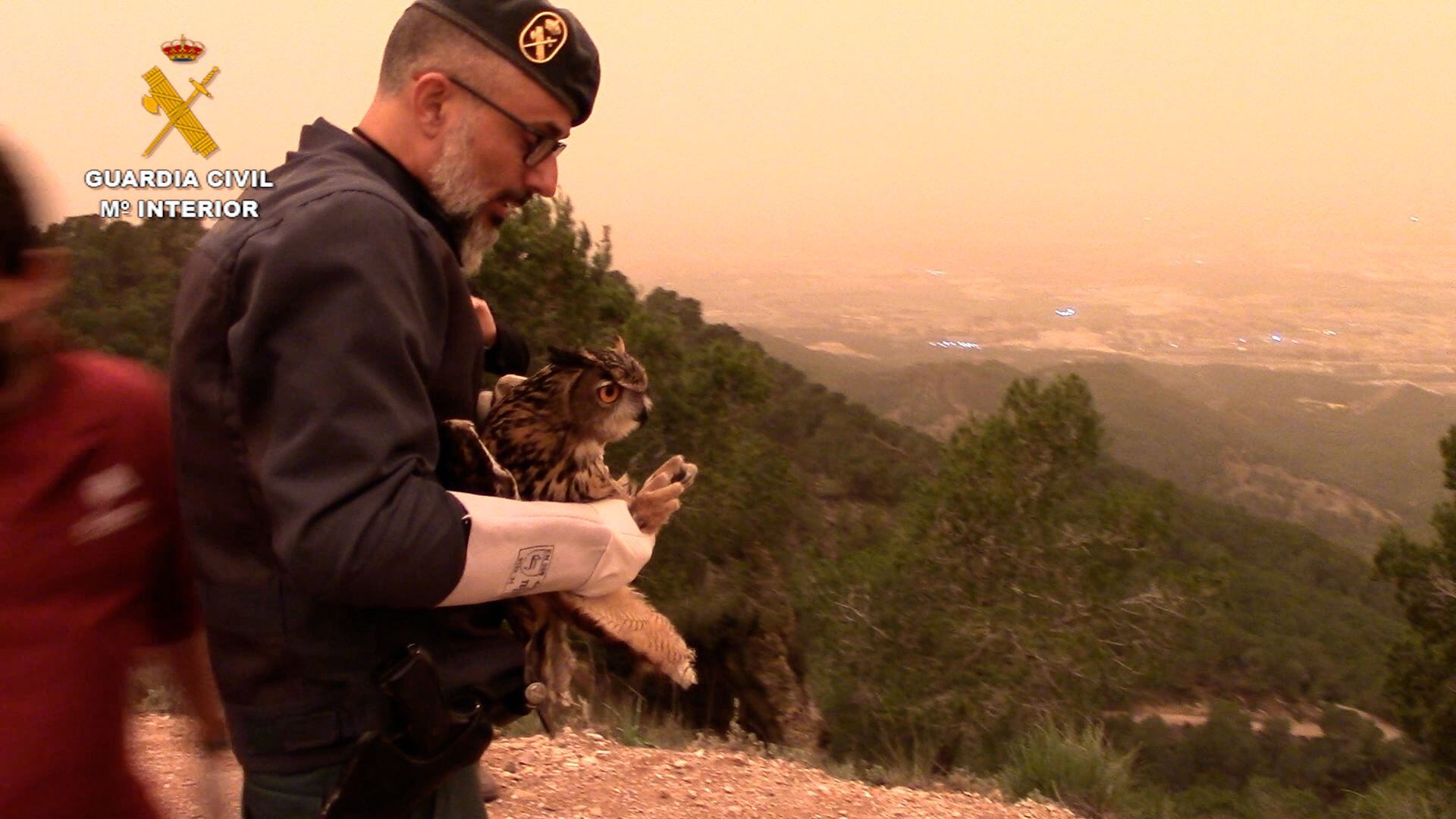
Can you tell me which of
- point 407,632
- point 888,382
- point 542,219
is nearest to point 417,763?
point 407,632

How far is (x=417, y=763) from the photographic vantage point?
4.41 feet

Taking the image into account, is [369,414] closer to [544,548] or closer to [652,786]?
[544,548]

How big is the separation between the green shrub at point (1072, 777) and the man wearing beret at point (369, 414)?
409 centimetres

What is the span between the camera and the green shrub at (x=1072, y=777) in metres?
4.97

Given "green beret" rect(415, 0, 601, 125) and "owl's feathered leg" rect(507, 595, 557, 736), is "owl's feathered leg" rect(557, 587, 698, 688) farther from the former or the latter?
"green beret" rect(415, 0, 601, 125)

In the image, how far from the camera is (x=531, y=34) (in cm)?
138

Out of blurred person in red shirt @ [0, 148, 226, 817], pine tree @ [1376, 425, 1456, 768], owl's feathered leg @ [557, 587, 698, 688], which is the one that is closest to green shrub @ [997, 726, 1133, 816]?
owl's feathered leg @ [557, 587, 698, 688]

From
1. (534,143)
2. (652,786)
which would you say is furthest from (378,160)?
(652,786)

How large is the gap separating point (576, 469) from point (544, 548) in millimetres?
431

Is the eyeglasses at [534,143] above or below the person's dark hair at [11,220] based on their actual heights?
above

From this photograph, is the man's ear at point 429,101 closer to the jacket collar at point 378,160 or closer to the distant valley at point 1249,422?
the jacket collar at point 378,160

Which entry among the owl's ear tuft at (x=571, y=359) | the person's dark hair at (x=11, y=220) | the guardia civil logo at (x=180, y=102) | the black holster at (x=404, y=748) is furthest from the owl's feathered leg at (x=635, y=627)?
the guardia civil logo at (x=180, y=102)

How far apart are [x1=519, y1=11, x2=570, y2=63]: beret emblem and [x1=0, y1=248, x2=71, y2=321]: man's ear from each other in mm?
647

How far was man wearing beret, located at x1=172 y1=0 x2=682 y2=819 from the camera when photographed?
44.6 inches
